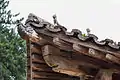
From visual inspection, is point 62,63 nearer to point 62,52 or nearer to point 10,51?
point 62,52

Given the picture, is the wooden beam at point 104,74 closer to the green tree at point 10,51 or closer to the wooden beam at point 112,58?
the wooden beam at point 112,58

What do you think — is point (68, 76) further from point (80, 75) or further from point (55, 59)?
point (55, 59)

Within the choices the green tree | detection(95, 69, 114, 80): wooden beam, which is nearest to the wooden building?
detection(95, 69, 114, 80): wooden beam

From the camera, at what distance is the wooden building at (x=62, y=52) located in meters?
2.93

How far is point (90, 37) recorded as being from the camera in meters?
3.07

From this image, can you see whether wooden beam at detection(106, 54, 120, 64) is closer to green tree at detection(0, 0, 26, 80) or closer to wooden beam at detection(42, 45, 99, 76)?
wooden beam at detection(42, 45, 99, 76)

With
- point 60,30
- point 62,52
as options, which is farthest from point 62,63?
point 60,30

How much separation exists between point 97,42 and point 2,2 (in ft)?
53.9

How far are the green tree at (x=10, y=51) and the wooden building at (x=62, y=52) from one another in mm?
14398

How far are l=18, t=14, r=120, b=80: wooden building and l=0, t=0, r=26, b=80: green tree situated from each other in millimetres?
14398

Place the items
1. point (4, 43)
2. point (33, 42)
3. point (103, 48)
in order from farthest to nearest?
point (4, 43), point (103, 48), point (33, 42)

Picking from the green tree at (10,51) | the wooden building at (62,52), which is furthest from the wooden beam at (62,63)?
the green tree at (10,51)

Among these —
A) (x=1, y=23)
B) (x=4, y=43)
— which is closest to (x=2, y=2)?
(x=1, y=23)

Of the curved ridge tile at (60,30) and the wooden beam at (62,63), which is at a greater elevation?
the curved ridge tile at (60,30)
